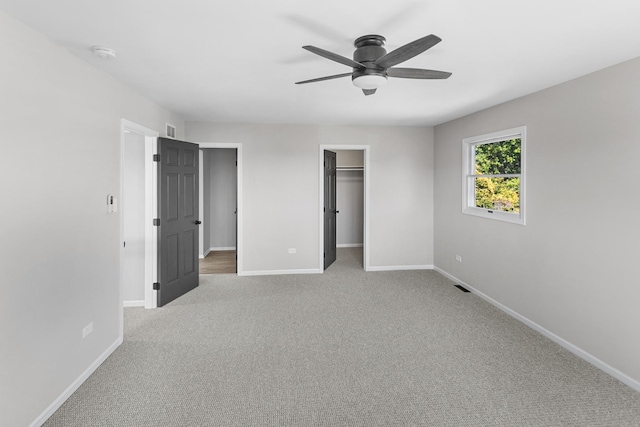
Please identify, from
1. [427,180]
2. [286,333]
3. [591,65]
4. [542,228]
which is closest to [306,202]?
[427,180]

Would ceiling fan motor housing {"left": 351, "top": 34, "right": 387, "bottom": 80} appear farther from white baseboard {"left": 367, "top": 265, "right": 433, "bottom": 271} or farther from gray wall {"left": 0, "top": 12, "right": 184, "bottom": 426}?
white baseboard {"left": 367, "top": 265, "right": 433, "bottom": 271}

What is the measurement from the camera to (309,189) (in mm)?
5699

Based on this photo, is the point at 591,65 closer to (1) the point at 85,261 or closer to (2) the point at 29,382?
(1) the point at 85,261

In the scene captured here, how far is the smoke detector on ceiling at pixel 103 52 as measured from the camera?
2.40 meters

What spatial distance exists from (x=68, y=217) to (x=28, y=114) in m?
0.74

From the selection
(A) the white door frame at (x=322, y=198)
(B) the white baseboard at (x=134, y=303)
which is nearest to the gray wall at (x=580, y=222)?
(A) the white door frame at (x=322, y=198)

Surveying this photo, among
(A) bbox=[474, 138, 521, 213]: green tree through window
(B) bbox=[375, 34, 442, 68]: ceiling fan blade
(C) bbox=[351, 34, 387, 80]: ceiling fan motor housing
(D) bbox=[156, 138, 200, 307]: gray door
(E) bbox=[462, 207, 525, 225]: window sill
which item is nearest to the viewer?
(B) bbox=[375, 34, 442, 68]: ceiling fan blade

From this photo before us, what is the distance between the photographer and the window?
12.8 ft

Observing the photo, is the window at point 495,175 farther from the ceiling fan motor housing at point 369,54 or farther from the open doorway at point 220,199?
the open doorway at point 220,199

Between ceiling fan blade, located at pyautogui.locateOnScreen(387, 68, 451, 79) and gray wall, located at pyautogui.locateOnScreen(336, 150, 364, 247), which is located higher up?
ceiling fan blade, located at pyautogui.locateOnScreen(387, 68, 451, 79)

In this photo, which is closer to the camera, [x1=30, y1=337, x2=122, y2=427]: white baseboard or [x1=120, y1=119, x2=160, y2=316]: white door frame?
[x1=30, y1=337, x2=122, y2=427]: white baseboard

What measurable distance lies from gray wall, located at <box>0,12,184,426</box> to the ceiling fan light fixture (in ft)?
6.62

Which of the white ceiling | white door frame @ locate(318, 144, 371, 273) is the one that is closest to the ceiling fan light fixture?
the white ceiling

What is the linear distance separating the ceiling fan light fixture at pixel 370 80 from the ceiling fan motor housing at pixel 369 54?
0.05 ft
